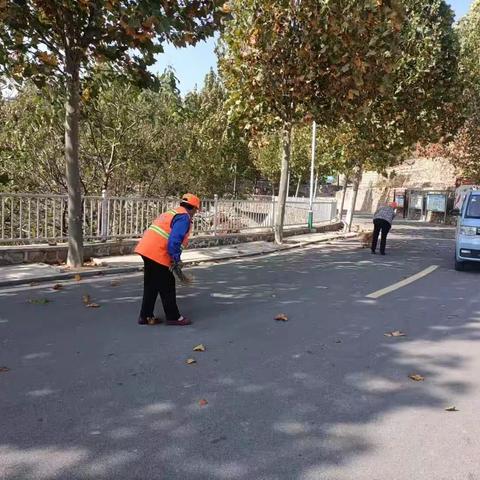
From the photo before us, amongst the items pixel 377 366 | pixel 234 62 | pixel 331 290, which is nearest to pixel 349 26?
pixel 234 62

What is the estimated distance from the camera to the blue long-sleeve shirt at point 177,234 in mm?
5996

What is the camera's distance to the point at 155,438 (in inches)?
136

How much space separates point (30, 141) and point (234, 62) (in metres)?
6.18

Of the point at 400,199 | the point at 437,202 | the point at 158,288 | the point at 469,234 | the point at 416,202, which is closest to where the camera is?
the point at 158,288

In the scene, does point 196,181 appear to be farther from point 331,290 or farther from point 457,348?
point 457,348

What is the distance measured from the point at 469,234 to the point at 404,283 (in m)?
2.74

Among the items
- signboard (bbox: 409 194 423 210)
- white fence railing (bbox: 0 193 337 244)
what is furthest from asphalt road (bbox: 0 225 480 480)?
signboard (bbox: 409 194 423 210)

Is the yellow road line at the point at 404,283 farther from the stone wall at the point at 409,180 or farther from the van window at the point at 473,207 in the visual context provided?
the stone wall at the point at 409,180

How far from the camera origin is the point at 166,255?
20.0 feet

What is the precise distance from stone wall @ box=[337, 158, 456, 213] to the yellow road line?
29158 mm

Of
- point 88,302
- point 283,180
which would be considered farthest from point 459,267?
point 88,302

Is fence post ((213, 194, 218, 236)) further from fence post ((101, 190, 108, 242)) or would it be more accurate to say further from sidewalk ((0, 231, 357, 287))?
fence post ((101, 190, 108, 242))

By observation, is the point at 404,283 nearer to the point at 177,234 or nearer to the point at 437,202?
the point at 177,234

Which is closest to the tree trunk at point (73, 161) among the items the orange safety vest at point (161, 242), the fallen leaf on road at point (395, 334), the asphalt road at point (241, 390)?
the asphalt road at point (241, 390)
